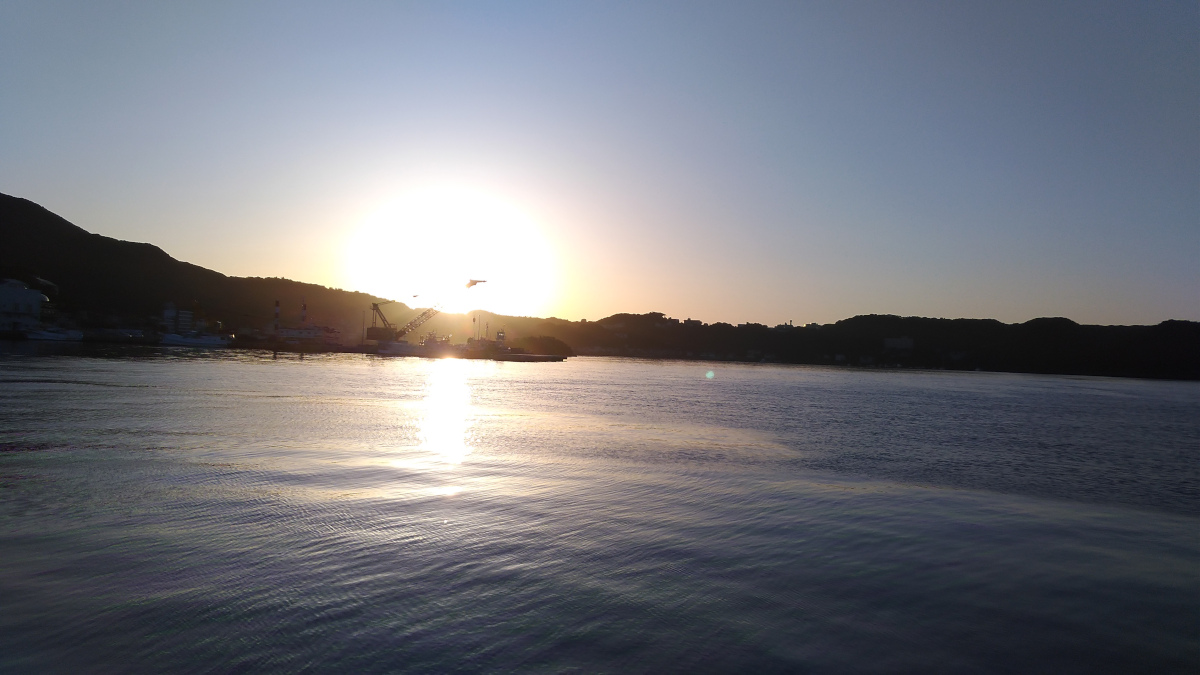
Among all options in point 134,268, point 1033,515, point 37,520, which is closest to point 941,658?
point 1033,515

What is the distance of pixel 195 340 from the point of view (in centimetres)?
9900

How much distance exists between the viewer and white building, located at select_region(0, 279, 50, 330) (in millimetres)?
80438

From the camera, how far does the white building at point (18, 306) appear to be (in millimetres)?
80438

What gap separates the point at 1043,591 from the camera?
7168 mm

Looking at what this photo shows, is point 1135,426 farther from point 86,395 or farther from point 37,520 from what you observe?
point 86,395

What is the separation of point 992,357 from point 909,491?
145977 mm

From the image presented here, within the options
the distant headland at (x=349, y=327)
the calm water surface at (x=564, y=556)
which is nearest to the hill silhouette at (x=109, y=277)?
the distant headland at (x=349, y=327)

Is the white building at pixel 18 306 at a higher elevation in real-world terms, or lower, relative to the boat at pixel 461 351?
higher

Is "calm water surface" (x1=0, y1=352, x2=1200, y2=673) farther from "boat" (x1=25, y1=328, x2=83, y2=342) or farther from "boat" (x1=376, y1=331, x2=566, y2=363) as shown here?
"boat" (x1=376, y1=331, x2=566, y2=363)

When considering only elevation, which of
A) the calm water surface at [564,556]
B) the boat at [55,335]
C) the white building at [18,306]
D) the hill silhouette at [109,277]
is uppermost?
the hill silhouette at [109,277]

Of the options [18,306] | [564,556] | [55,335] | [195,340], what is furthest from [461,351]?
[564,556]

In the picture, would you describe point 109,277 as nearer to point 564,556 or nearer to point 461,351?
point 461,351

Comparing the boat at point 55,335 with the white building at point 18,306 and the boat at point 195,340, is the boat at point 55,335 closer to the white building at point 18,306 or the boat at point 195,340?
the white building at point 18,306

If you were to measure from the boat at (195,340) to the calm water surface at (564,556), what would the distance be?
9260 centimetres
